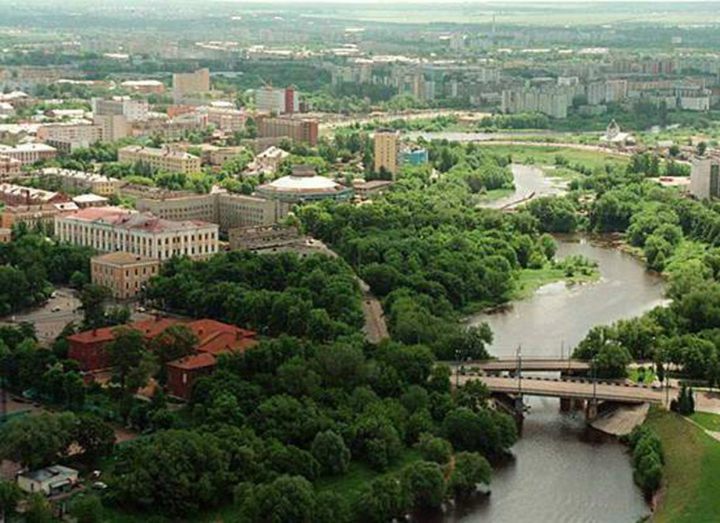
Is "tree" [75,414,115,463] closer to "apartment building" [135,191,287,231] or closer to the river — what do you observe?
the river

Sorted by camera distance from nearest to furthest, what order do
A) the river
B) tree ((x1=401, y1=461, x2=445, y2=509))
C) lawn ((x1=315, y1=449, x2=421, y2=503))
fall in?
tree ((x1=401, y1=461, x2=445, y2=509)), lawn ((x1=315, y1=449, x2=421, y2=503)), the river

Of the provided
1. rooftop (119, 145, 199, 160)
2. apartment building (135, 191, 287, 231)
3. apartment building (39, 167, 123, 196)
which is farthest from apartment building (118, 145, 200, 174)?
apartment building (135, 191, 287, 231)

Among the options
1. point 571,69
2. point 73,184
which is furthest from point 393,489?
point 571,69

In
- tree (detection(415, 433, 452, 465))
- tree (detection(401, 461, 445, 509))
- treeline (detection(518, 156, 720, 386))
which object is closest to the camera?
tree (detection(401, 461, 445, 509))

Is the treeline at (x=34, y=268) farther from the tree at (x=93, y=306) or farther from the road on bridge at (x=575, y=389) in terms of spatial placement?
the road on bridge at (x=575, y=389)

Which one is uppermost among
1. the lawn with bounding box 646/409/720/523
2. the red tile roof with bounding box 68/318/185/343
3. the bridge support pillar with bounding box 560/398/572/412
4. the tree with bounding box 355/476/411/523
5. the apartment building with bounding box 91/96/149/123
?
the red tile roof with bounding box 68/318/185/343

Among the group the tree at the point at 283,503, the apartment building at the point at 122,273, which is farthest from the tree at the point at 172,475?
the apartment building at the point at 122,273

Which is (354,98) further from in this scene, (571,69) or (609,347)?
(609,347)

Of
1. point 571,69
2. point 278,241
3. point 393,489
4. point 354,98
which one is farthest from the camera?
point 571,69

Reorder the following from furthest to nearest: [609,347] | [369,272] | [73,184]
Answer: [73,184]
[369,272]
[609,347]
